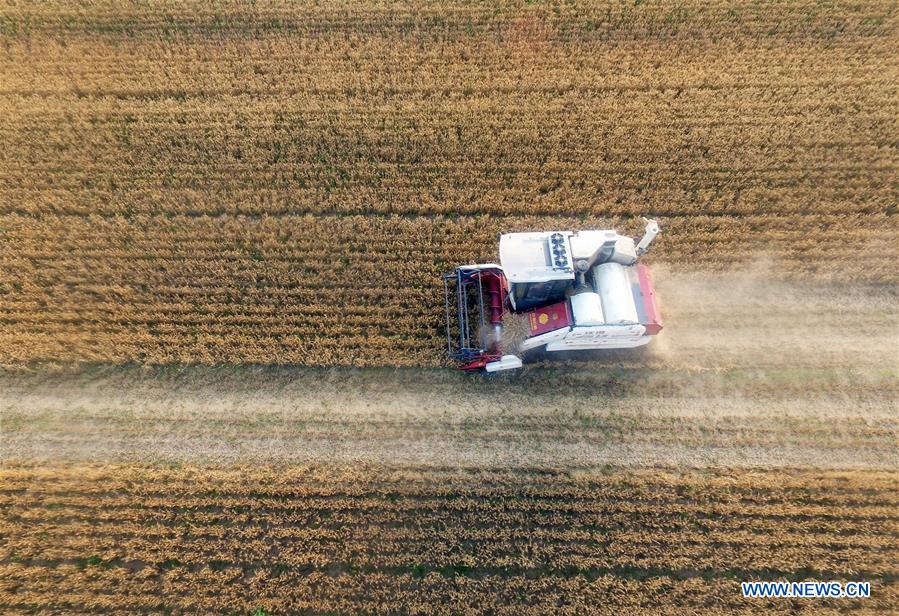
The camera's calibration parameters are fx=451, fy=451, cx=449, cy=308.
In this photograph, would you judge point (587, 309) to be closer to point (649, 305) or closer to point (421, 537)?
point (649, 305)

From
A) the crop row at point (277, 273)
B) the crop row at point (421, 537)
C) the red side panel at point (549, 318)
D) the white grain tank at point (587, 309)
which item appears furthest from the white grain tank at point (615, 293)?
the crop row at point (421, 537)

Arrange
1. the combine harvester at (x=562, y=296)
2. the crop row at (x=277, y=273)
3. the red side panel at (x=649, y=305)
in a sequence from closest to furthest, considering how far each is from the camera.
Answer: the combine harvester at (x=562, y=296) → the red side panel at (x=649, y=305) → the crop row at (x=277, y=273)

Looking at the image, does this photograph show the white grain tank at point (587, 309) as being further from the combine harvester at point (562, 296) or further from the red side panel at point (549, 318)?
the red side panel at point (549, 318)

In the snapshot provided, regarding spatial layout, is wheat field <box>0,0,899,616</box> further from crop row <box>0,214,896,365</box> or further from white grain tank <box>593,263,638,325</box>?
white grain tank <box>593,263,638,325</box>

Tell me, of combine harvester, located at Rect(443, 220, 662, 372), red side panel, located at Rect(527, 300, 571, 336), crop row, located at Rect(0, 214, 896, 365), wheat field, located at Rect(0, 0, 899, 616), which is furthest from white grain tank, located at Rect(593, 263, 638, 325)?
crop row, located at Rect(0, 214, 896, 365)

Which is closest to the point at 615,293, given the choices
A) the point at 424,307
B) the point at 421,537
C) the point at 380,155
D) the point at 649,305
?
the point at 649,305

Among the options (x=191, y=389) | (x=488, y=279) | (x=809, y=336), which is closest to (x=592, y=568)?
(x=488, y=279)

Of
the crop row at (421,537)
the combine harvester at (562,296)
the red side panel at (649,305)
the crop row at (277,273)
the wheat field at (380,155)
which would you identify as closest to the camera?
the crop row at (421,537)
